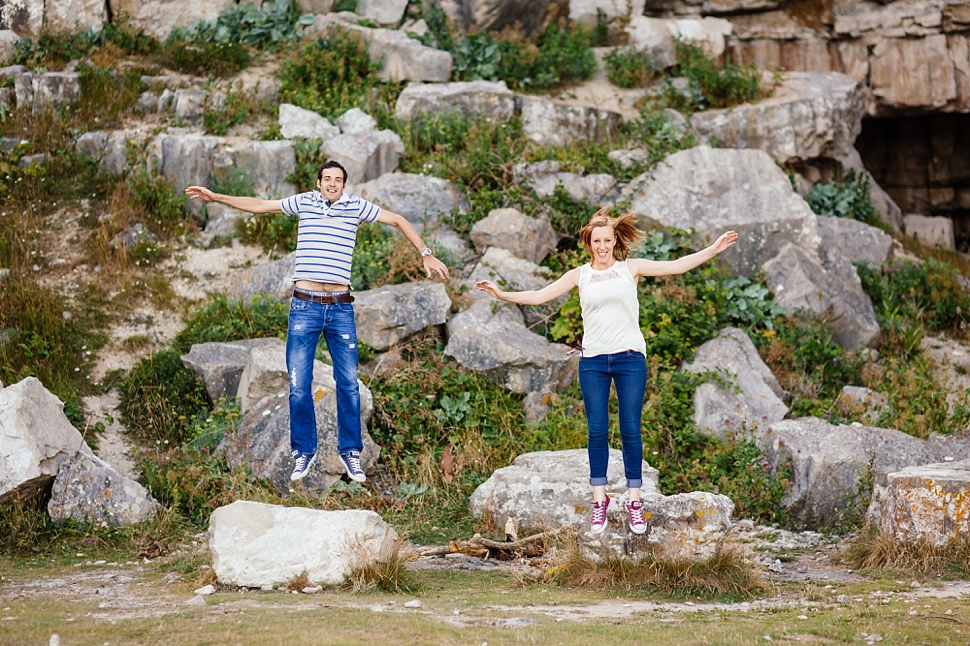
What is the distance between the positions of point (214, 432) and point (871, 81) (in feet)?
45.1

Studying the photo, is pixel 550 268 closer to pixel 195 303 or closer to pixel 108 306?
pixel 195 303

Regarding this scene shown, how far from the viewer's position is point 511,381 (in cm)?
985

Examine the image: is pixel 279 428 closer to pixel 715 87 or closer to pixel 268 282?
pixel 268 282

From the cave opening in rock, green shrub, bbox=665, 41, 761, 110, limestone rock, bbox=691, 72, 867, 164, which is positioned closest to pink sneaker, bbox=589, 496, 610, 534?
limestone rock, bbox=691, 72, 867, 164

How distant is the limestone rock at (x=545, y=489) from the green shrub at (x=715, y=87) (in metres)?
8.50

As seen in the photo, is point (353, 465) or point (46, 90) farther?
point (46, 90)

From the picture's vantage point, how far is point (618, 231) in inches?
266

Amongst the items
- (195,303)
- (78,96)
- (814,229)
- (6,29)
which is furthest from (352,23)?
(814,229)

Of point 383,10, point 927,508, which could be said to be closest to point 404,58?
point 383,10

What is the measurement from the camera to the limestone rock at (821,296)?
11.3 m

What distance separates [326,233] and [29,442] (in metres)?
3.28

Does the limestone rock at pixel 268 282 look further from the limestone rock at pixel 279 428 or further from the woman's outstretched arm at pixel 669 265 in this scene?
the woman's outstretched arm at pixel 669 265

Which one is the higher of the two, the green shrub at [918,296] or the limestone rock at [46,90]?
the limestone rock at [46,90]

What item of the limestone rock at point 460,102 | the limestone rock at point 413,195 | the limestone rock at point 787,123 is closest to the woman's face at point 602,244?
the limestone rock at point 413,195
